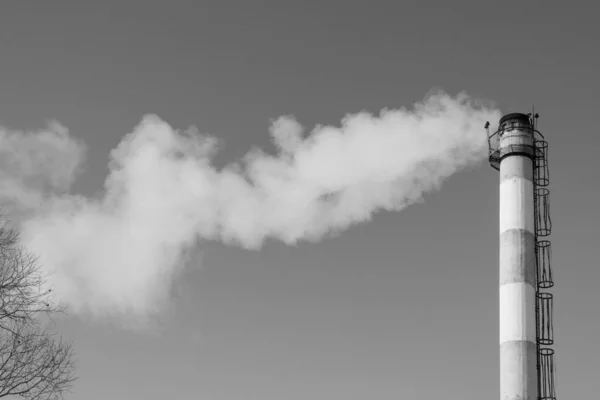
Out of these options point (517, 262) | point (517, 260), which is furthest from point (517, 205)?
point (517, 262)

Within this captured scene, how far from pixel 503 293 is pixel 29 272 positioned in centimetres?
2261

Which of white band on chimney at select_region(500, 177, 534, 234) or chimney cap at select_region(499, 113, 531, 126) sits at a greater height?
chimney cap at select_region(499, 113, 531, 126)

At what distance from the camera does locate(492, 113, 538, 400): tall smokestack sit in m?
33.9

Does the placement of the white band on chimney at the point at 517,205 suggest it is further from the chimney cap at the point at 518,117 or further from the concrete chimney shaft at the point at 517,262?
the chimney cap at the point at 518,117

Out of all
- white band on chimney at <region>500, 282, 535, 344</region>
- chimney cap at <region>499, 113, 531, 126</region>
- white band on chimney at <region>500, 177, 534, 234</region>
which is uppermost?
chimney cap at <region>499, 113, 531, 126</region>

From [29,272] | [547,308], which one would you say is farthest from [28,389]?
[547,308]

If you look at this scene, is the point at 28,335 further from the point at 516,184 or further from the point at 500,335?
the point at 516,184

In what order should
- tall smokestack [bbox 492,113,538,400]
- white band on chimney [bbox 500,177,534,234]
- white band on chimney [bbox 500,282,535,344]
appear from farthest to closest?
white band on chimney [bbox 500,177,534,234] < white band on chimney [bbox 500,282,535,344] < tall smokestack [bbox 492,113,538,400]

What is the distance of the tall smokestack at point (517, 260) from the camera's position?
33.9 m

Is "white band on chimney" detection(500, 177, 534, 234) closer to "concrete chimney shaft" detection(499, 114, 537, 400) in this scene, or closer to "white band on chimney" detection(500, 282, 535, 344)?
"concrete chimney shaft" detection(499, 114, 537, 400)

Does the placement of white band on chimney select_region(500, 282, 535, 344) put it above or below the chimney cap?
below

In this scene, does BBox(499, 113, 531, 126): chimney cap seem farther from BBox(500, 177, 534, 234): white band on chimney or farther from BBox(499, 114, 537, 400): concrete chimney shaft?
BBox(500, 177, 534, 234): white band on chimney

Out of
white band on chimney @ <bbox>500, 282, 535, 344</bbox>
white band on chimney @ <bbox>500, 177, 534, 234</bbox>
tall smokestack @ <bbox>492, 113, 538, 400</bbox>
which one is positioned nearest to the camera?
tall smokestack @ <bbox>492, 113, 538, 400</bbox>

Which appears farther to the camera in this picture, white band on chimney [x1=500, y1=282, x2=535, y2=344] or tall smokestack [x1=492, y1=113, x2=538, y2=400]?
white band on chimney [x1=500, y1=282, x2=535, y2=344]
